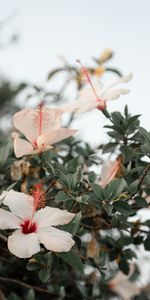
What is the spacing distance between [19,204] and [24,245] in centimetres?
8

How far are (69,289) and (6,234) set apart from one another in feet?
1.48

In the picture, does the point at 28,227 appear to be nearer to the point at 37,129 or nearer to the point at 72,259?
the point at 72,259

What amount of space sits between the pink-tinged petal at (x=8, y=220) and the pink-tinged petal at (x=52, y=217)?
4 cm

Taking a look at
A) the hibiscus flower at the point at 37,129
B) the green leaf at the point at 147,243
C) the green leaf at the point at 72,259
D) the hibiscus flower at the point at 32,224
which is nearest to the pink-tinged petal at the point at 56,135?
the hibiscus flower at the point at 37,129

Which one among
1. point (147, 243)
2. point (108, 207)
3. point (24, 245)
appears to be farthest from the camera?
point (147, 243)

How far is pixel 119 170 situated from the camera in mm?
1051

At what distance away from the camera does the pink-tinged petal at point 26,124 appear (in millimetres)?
932

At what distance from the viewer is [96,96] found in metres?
1.07

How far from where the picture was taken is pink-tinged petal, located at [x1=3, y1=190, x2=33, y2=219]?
0.81 metres

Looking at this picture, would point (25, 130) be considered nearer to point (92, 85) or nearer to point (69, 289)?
point (92, 85)

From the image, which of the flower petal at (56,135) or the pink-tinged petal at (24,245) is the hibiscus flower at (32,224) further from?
the flower petal at (56,135)

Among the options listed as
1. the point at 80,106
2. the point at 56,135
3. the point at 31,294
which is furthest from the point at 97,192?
the point at 31,294

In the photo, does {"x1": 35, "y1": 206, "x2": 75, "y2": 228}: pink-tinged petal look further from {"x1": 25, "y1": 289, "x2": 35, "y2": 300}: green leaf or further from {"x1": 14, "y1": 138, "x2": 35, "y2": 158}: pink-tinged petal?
{"x1": 25, "y1": 289, "x2": 35, "y2": 300}: green leaf

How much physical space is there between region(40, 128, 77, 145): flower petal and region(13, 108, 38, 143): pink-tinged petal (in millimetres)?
37
